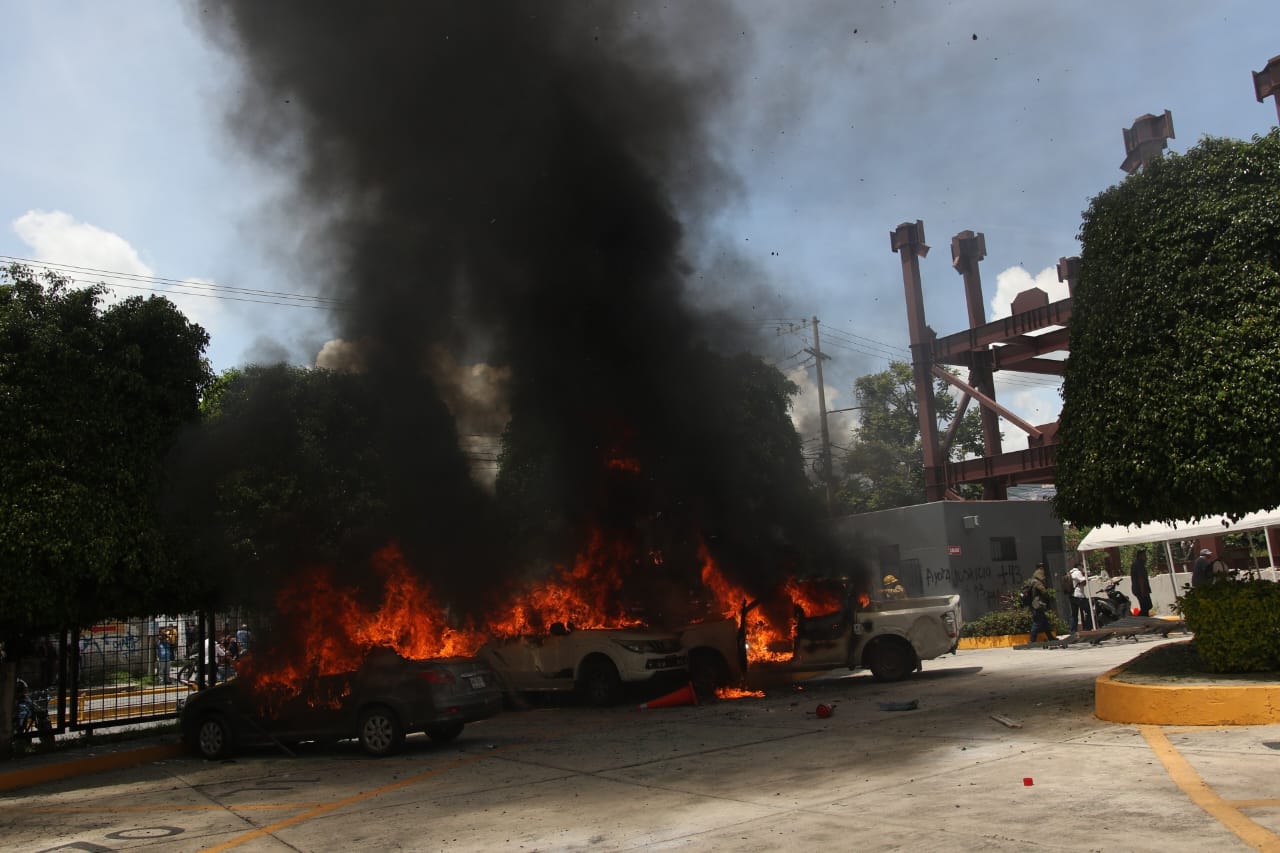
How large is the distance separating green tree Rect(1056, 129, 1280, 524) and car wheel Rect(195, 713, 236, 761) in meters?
10.5

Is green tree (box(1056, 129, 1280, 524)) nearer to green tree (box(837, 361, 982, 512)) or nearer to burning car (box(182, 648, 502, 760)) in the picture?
burning car (box(182, 648, 502, 760))

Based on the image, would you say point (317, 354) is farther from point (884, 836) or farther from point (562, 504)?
point (884, 836)

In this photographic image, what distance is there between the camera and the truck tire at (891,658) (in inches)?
581

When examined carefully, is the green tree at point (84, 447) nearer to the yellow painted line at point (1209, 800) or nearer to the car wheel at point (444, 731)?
the car wheel at point (444, 731)

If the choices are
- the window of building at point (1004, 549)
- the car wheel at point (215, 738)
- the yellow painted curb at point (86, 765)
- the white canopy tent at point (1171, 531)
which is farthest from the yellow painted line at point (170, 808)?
the window of building at point (1004, 549)

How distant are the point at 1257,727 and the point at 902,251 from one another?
26368 millimetres

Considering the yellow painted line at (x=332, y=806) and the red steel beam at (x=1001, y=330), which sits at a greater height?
the red steel beam at (x=1001, y=330)

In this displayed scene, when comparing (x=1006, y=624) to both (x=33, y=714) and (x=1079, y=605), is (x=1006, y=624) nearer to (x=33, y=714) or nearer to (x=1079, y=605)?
(x=1079, y=605)

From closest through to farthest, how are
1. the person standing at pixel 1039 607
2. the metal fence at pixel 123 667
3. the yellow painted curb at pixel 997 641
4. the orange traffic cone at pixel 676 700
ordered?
the metal fence at pixel 123 667
the orange traffic cone at pixel 676 700
the person standing at pixel 1039 607
the yellow painted curb at pixel 997 641

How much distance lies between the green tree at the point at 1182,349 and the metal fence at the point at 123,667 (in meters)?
11.7

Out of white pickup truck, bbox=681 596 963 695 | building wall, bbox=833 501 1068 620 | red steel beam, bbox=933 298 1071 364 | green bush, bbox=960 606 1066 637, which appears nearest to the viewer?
white pickup truck, bbox=681 596 963 695

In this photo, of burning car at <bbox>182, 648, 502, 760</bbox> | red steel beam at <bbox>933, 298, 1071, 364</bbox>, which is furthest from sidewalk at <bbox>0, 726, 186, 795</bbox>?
red steel beam at <bbox>933, 298, 1071, 364</bbox>

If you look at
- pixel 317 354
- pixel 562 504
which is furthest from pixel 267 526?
pixel 562 504

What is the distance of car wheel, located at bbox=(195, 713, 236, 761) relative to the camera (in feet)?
36.8
